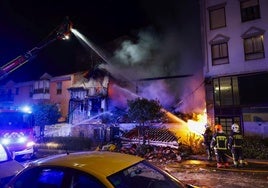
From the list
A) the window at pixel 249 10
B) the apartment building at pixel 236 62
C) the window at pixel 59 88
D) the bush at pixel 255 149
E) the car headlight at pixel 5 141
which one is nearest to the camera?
the car headlight at pixel 5 141

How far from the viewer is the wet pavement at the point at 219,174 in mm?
8000

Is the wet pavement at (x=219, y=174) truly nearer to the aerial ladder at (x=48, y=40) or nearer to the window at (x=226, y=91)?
the window at (x=226, y=91)

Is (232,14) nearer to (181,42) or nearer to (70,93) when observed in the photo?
(181,42)

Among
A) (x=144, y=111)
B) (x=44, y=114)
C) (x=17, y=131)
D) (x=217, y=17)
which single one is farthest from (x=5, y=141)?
(x=217, y=17)

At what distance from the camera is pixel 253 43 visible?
18469 millimetres

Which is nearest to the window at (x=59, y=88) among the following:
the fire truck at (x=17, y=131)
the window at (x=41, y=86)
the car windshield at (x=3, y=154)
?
the window at (x=41, y=86)

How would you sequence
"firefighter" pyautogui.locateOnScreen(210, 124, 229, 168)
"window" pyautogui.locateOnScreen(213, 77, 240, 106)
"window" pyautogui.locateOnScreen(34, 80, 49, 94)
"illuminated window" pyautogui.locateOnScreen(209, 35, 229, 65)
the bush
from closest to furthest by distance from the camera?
"firefighter" pyautogui.locateOnScreen(210, 124, 229, 168), the bush, "window" pyautogui.locateOnScreen(213, 77, 240, 106), "illuminated window" pyautogui.locateOnScreen(209, 35, 229, 65), "window" pyautogui.locateOnScreen(34, 80, 49, 94)

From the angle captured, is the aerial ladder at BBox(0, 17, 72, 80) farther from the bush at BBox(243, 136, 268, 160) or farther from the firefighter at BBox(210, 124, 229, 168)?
the bush at BBox(243, 136, 268, 160)

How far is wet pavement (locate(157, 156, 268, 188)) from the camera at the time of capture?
800 cm

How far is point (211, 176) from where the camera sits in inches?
358

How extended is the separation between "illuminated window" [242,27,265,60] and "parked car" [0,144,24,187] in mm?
17349

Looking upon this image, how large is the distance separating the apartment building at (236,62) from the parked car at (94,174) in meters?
16.0

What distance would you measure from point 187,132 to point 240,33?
9.03m

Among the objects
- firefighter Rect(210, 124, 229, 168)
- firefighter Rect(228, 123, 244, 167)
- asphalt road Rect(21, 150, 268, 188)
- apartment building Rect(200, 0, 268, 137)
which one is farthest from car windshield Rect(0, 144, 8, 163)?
apartment building Rect(200, 0, 268, 137)
